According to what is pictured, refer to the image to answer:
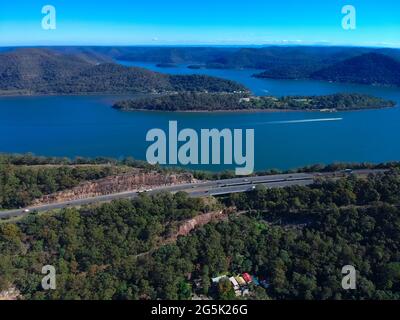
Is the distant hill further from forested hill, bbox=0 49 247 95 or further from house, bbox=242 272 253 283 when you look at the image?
house, bbox=242 272 253 283

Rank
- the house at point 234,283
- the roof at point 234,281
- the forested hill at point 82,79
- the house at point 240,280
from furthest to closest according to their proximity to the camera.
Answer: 1. the forested hill at point 82,79
2. the house at point 240,280
3. the roof at point 234,281
4. the house at point 234,283

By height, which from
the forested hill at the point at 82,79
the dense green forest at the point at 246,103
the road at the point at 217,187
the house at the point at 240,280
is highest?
the forested hill at the point at 82,79

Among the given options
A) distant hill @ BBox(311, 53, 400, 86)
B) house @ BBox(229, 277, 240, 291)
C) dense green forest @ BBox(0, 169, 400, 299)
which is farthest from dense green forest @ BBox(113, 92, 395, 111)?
house @ BBox(229, 277, 240, 291)

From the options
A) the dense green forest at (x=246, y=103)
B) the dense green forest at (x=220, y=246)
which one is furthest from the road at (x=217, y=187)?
the dense green forest at (x=246, y=103)

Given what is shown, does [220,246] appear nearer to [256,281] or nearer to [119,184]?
[256,281]

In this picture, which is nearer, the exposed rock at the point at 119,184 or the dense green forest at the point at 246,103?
the exposed rock at the point at 119,184

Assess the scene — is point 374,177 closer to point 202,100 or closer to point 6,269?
point 6,269

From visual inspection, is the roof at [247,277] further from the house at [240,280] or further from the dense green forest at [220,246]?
the dense green forest at [220,246]
